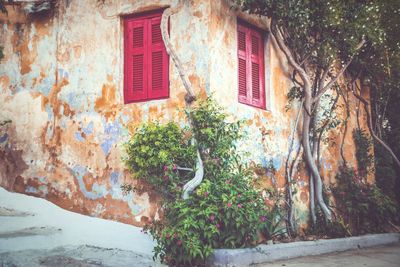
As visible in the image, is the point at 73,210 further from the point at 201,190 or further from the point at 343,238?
the point at 343,238

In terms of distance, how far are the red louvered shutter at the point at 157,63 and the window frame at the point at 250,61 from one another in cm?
125

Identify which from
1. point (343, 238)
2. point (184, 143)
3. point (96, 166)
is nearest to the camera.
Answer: point (184, 143)

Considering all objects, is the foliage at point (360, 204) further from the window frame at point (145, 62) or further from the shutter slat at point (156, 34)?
the shutter slat at point (156, 34)

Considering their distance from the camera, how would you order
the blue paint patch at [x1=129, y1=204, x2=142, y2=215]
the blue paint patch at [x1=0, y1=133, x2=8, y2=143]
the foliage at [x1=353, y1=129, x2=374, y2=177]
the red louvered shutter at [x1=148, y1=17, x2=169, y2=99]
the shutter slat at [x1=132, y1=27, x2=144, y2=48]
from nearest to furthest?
the blue paint patch at [x1=129, y1=204, x2=142, y2=215] < the red louvered shutter at [x1=148, y1=17, x2=169, y2=99] < the shutter slat at [x1=132, y1=27, x2=144, y2=48] < the blue paint patch at [x1=0, y1=133, x2=8, y2=143] < the foliage at [x1=353, y1=129, x2=374, y2=177]

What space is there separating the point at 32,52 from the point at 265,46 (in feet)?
14.2

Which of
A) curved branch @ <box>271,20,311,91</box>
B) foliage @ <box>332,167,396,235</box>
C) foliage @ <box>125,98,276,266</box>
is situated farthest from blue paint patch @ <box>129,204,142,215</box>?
foliage @ <box>332,167,396,235</box>

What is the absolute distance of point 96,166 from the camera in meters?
7.47

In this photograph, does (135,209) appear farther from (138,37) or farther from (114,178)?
(138,37)

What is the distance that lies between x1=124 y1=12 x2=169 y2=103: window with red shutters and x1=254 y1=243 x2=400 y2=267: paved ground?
3195 mm

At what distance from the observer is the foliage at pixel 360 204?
9.09 metres

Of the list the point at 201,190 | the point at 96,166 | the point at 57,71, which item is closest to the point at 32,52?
the point at 57,71

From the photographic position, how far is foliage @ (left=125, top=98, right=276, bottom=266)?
5.78 meters

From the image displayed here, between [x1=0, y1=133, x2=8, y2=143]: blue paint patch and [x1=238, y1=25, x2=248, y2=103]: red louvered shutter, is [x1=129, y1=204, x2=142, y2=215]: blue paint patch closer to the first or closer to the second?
[x1=238, y1=25, x2=248, y2=103]: red louvered shutter

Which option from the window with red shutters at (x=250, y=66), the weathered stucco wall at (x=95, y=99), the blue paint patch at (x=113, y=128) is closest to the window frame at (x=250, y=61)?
the window with red shutters at (x=250, y=66)
